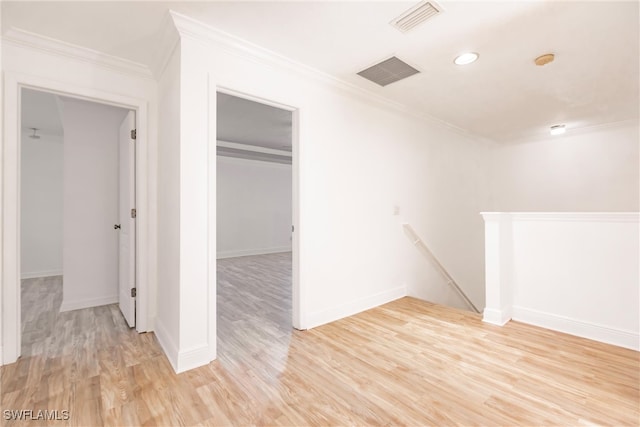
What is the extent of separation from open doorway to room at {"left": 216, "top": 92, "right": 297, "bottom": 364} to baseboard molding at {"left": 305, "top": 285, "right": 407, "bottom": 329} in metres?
0.23

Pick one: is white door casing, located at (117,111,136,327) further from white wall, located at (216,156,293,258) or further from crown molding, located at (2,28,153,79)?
white wall, located at (216,156,293,258)

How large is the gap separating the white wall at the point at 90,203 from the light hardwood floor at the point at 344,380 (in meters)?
0.86

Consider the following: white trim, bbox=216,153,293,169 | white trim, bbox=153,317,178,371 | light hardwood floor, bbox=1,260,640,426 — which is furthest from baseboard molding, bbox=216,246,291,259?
white trim, bbox=153,317,178,371

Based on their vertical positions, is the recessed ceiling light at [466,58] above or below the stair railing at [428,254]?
above

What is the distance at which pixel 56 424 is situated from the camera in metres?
1.58

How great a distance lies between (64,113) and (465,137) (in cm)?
585

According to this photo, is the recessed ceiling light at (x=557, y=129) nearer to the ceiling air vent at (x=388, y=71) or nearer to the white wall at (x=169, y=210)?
the ceiling air vent at (x=388, y=71)

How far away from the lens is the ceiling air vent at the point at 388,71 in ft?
9.05

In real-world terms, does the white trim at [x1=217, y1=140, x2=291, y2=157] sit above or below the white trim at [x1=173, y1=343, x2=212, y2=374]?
above

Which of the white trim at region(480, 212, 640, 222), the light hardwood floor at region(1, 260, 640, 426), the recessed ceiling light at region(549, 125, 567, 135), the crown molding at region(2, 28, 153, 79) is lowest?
the light hardwood floor at region(1, 260, 640, 426)

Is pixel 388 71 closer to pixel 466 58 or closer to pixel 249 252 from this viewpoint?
pixel 466 58

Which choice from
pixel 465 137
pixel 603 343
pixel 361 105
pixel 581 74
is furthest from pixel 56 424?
pixel 465 137

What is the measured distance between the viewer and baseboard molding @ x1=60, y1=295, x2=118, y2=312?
3398 mm

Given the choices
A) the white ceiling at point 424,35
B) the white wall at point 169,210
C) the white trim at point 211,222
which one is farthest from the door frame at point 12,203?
the white trim at point 211,222
